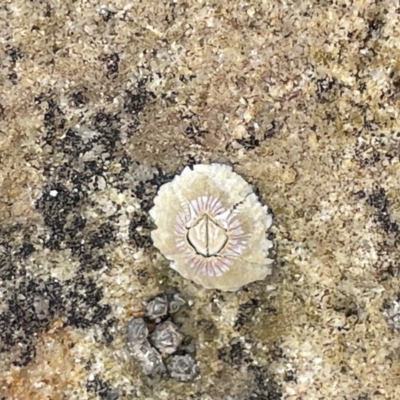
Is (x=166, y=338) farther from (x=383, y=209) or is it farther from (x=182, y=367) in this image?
(x=383, y=209)

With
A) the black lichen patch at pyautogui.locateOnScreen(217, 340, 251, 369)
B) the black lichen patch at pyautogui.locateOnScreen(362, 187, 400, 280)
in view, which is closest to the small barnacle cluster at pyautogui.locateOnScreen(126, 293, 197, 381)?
the black lichen patch at pyautogui.locateOnScreen(217, 340, 251, 369)

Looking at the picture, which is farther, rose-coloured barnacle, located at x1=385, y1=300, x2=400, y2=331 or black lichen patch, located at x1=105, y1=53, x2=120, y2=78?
black lichen patch, located at x1=105, y1=53, x2=120, y2=78

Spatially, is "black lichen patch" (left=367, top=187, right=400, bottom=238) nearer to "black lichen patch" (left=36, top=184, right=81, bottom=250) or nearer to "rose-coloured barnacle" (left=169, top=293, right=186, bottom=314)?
"rose-coloured barnacle" (left=169, top=293, right=186, bottom=314)

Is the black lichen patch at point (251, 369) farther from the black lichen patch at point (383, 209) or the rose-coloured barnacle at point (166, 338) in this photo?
the black lichen patch at point (383, 209)

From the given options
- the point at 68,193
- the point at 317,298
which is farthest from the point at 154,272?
the point at 317,298

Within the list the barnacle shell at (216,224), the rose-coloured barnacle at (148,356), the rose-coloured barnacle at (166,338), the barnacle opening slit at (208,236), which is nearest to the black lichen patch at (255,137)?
the barnacle shell at (216,224)

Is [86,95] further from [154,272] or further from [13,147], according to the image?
[154,272]
